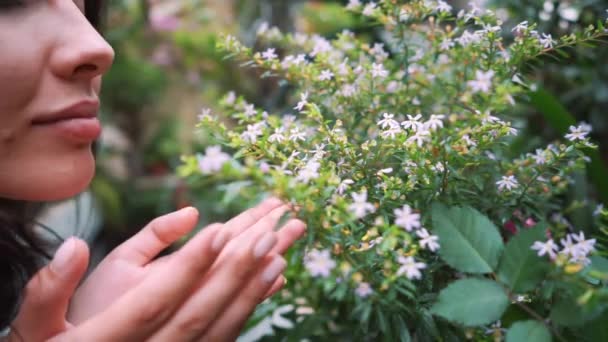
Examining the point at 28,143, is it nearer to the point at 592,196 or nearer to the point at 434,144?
the point at 434,144

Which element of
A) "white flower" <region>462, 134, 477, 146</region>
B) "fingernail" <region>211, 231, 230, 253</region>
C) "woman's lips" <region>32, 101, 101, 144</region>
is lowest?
"woman's lips" <region>32, 101, 101, 144</region>

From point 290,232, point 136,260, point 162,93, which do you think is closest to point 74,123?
point 136,260

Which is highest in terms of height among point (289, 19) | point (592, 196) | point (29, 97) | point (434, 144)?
point (434, 144)

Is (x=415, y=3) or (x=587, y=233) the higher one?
(x=415, y=3)

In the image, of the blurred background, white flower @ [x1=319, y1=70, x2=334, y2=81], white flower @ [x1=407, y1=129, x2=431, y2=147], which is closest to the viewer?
white flower @ [x1=407, y1=129, x2=431, y2=147]

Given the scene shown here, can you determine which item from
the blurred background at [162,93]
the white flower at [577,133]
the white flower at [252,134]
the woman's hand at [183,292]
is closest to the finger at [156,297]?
the woman's hand at [183,292]

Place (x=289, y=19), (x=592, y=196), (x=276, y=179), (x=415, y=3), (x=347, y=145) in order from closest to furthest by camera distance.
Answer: (x=276, y=179) → (x=347, y=145) → (x=415, y=3) → (x=592, y=196) → (x=289, y=19)

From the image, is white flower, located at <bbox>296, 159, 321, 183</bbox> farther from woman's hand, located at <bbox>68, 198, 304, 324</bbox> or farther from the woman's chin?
the woman's chin

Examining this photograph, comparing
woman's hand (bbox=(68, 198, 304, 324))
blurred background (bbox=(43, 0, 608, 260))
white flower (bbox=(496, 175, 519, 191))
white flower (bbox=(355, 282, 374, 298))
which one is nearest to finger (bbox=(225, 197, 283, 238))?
woman's hand (bbox=(68, 198, 304, 324))

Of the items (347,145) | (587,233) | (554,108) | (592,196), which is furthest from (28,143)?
(592,196)
